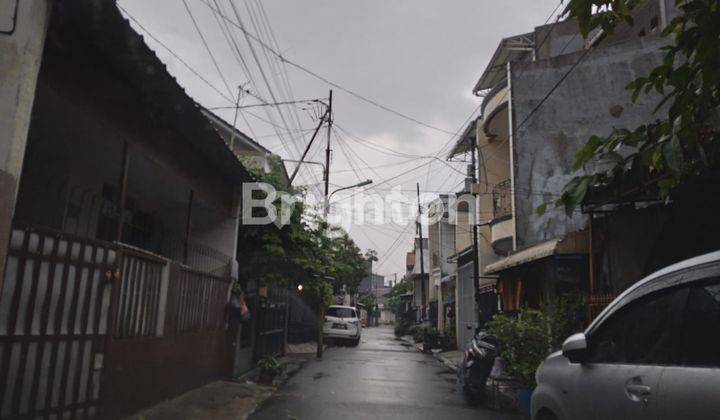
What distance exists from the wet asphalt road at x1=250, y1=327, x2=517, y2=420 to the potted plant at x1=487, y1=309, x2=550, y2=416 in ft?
1.62

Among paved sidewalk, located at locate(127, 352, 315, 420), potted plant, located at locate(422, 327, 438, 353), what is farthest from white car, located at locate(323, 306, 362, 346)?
paved sidewalk, located at locate(127, 352, 315, 420)

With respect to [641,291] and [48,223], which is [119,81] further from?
[641,291]

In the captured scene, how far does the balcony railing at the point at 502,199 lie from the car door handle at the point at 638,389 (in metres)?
14.1

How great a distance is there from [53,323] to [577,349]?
15.3 ft

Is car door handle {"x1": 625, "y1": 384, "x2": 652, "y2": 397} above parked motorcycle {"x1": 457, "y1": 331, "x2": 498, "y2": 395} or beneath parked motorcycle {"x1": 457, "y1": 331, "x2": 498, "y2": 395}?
above

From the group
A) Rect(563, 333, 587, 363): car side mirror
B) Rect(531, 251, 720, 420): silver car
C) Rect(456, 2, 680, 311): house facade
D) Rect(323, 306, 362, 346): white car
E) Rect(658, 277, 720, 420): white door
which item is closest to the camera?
Rect(658, 277, 720, 420): white door

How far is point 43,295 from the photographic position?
16.9 ft

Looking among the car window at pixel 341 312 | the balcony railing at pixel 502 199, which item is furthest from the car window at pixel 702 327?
the car window at pixel 341 312

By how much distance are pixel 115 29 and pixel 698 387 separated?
5.09 meters

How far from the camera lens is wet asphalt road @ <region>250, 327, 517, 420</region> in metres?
8.23

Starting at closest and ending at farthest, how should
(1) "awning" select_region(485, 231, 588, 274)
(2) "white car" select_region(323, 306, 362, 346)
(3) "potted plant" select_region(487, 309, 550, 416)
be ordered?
(3) "potted plant" select_region(487, 309, 550, 416), (1) "awning" select_region(485, 231, 588, 274), (2) "white car" select_region(323, 306, 362, 346)

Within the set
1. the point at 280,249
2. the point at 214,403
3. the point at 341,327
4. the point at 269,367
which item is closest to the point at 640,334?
the point at 214,403

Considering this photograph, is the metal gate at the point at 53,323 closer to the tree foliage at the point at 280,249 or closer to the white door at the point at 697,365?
the white door at the point at 697,365

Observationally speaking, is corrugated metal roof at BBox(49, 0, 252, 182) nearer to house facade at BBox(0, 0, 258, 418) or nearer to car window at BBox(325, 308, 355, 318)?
house facade at BBox(0, 0, 258, 418)
